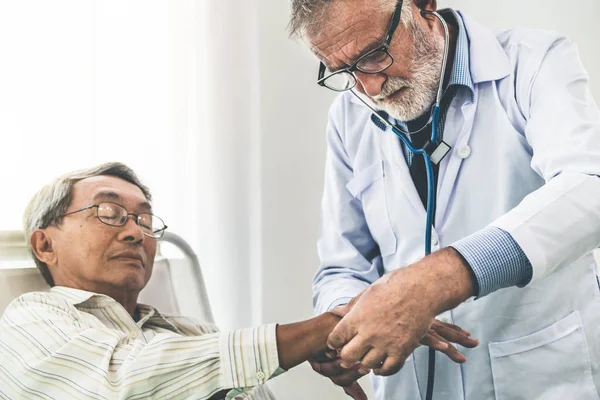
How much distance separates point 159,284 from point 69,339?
65 centimetres

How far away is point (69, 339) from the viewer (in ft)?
4.16

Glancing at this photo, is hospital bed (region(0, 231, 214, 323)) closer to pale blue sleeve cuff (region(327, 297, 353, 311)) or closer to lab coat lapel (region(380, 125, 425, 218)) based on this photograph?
pale blue sleeve cuff (region(327, 297, 353, 311))

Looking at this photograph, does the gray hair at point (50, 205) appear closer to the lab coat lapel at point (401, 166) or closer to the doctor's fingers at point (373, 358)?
the lab coat lapel at point (401, 166)

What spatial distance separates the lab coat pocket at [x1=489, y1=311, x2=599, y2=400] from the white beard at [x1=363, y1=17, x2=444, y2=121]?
542mm

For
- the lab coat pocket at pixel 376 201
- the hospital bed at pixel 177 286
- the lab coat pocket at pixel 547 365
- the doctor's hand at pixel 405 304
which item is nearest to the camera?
the doctor's hand at pixel 405 304

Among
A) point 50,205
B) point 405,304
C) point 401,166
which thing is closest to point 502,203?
point 401,166

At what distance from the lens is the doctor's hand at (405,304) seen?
3.25 ft

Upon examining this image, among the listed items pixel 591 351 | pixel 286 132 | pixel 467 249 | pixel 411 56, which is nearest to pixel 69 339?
pixel 467 249

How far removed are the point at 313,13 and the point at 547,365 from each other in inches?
34.2

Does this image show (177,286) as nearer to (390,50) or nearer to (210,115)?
(210,115)

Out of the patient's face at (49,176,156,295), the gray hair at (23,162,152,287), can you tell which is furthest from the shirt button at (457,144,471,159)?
the gray hair at (23,162,152,287)

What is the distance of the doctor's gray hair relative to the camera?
1.32 metres

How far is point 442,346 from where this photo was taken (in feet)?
4.15

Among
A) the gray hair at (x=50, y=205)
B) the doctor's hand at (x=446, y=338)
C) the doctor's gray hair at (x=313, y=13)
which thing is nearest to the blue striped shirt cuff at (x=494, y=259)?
the doctor's hand at (x=446, y=338)
